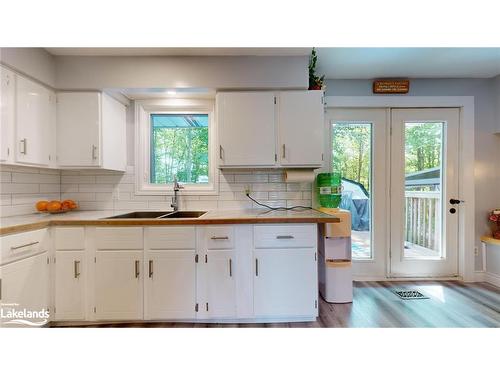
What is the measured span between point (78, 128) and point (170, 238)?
140 centimetres

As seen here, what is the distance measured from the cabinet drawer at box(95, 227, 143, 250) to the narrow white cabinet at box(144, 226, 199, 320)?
0.07 metres

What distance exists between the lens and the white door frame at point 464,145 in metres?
2.79

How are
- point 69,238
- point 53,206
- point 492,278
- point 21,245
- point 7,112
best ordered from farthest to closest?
point 492,278
point 53,206
point 69,238
point 7,112
point 21,245

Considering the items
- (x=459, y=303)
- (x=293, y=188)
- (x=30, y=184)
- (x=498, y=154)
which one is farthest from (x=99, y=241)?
(x=498, y=154)

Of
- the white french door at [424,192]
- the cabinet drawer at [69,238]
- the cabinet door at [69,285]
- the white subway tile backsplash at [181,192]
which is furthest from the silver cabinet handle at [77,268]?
the white french door at [424,192]

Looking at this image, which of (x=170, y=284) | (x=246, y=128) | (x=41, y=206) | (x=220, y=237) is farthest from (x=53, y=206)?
(x=246, y=128)

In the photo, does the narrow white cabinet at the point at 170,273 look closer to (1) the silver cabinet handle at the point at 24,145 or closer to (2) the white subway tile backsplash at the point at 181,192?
(2) the white subway tile backsplash at the point at 181,192

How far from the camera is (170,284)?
188cm

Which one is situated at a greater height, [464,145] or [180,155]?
[464,145]

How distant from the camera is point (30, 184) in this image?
222 centimetres

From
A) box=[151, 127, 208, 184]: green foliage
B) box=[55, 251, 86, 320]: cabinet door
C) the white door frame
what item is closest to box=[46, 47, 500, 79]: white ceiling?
the white door frame

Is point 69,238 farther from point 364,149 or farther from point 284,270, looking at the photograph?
point 364,149

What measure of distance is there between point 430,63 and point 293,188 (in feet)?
6.35
